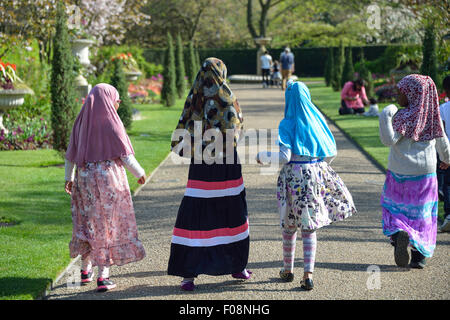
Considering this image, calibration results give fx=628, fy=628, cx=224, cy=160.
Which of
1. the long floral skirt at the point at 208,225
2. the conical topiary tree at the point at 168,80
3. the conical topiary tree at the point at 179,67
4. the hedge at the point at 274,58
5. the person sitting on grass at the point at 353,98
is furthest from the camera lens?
the hedge at the point at 274,58

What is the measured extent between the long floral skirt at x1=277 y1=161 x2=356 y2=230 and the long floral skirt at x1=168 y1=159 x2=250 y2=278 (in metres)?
0.39

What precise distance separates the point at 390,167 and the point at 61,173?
243 inches

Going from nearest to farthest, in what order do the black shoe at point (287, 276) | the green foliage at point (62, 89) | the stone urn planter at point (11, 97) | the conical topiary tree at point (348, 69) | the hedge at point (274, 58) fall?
1. the black shoe at point (287, 276)
2. the green foliage at point (62, 89)
3. the stone urn planter at point (11, 97)
4. the conical topiary tree at point (348, 69)
5. the hedge at point (274, 58)

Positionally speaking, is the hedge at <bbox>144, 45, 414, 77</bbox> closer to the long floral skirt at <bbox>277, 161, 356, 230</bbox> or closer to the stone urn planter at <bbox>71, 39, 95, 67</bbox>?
the stone urn planter at <bbox>71, 39, 95, 67</bbox>

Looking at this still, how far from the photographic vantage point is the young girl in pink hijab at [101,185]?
475 centimetres

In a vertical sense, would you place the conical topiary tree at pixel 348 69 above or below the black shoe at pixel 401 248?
above

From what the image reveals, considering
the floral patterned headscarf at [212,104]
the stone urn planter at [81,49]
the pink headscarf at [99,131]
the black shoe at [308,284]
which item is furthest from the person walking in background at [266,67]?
the black shoe at [308,284]

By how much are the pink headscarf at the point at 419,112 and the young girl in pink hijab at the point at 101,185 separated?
2.26 metres

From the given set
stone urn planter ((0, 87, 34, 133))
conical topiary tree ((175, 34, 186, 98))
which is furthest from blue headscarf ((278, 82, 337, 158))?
conical topiary tree ((175, 34, 186, 98))

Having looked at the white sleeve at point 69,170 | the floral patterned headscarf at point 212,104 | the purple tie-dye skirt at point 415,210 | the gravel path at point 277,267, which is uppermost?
the floral patterned headscarf at point 212,104

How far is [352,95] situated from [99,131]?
14.1 m

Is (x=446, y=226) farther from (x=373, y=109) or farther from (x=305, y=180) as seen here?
(x=373, y=109)

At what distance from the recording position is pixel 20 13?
19.6m

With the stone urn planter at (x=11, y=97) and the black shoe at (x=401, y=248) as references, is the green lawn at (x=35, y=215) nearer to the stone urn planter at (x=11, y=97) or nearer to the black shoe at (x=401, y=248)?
the stone urn planter at (x=11, y=97)
